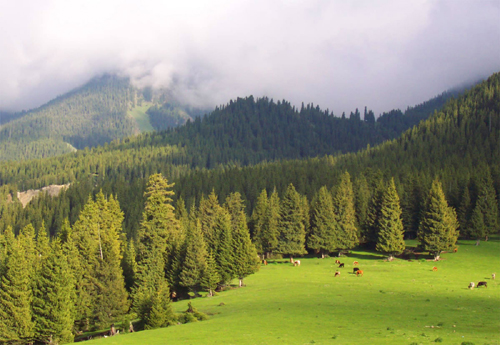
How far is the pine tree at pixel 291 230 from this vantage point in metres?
103

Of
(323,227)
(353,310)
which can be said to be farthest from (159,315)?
(323,227)

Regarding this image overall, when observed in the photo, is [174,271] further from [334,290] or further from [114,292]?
[334,290]

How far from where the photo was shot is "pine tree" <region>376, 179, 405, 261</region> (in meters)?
92.5

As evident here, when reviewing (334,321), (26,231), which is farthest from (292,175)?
(334,321)

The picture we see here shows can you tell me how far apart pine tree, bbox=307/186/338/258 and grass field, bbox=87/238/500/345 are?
17868mm

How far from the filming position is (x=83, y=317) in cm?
6219

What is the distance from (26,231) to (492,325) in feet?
262

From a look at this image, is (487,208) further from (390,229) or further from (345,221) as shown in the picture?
(345,221)

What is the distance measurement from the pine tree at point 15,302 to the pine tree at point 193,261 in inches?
860

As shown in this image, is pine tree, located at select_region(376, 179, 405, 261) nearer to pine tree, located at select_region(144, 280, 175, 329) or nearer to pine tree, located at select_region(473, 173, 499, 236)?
pine tree, located at select_region(473, 173, 499, 236)

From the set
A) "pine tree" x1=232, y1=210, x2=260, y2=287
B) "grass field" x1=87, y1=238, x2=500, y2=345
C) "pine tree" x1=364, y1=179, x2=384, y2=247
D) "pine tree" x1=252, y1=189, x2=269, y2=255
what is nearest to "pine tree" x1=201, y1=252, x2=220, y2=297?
"grass field" x1=87, y1=238, x2=500, y2=345

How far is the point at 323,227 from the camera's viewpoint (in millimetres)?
102125

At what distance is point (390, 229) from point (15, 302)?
6781cm

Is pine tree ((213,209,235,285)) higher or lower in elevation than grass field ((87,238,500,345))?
higher
